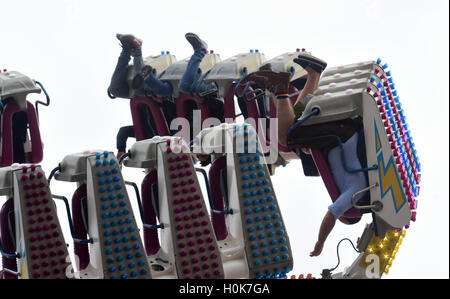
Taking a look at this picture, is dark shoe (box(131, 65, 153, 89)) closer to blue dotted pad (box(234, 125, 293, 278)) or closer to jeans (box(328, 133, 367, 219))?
jeans (box(328, 133, 367, 219))

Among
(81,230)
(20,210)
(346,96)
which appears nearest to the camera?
(20,210)

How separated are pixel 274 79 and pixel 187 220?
50.2 inches

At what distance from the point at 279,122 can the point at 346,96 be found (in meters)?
0.50

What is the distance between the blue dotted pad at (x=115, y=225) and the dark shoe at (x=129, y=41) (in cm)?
220

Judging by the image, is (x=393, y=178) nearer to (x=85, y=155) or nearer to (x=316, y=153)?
(x=316, y=153)

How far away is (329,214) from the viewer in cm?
775

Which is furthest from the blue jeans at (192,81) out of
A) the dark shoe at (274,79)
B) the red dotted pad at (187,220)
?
the red dotted pad at (187,220)

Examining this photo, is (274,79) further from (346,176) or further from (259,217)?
(259,217)

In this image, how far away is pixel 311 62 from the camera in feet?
26.8

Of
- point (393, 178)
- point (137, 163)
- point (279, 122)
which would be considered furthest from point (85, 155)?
point (393, 178)

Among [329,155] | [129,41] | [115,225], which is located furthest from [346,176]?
[129,41]

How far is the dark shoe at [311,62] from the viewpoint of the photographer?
8148 mm

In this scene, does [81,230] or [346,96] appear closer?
[81,230]

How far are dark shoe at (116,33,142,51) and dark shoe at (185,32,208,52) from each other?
15.4 inches
